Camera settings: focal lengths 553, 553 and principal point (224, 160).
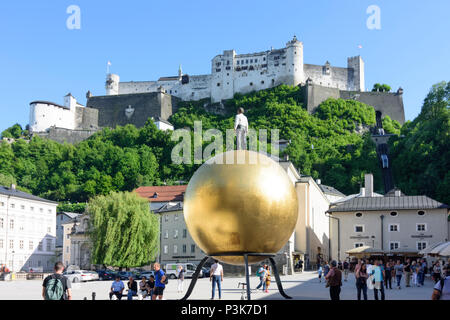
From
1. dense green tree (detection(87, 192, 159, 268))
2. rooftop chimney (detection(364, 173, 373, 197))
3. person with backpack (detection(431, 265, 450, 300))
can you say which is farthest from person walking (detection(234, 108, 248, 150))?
Answer: rooftop chimney (detection(364, 173, 373, 197))

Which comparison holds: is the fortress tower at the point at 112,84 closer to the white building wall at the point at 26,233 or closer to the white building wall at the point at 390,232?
the white building wall at the point at 26,233

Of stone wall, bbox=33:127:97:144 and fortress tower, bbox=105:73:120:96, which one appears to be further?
fortress tower, bbox=105:73:120:96

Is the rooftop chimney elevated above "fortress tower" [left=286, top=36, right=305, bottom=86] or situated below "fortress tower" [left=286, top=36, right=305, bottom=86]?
below

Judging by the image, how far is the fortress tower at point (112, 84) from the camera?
16012 centimetres

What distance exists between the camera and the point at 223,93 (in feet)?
484

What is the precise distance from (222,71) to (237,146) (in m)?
141

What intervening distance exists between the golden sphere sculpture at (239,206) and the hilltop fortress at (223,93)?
426 ft

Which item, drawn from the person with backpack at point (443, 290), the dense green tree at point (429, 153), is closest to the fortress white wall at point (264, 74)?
the dense green tree at point (429, 153)

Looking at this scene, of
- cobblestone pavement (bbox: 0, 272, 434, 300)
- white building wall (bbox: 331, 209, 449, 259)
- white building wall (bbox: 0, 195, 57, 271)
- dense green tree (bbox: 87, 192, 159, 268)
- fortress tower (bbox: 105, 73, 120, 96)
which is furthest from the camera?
fortress tower (bbox: 105, 73, 120, 96)

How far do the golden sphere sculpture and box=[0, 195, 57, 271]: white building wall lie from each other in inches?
2796

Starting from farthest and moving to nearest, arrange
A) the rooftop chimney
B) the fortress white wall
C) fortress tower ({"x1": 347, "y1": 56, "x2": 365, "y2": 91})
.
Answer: fortress tower ({"x1": 347, "y1": 56, "x2": 365, "y2": 91}), the fortress white wall, the rooftop chimney

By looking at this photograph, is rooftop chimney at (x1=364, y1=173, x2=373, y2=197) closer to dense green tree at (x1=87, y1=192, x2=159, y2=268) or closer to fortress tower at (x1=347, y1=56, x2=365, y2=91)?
dense green tree at (x1=87, y1=192, x2=159, y2=268)

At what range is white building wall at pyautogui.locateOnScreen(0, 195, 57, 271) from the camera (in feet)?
243

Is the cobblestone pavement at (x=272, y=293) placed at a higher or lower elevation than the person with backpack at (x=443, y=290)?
lower
